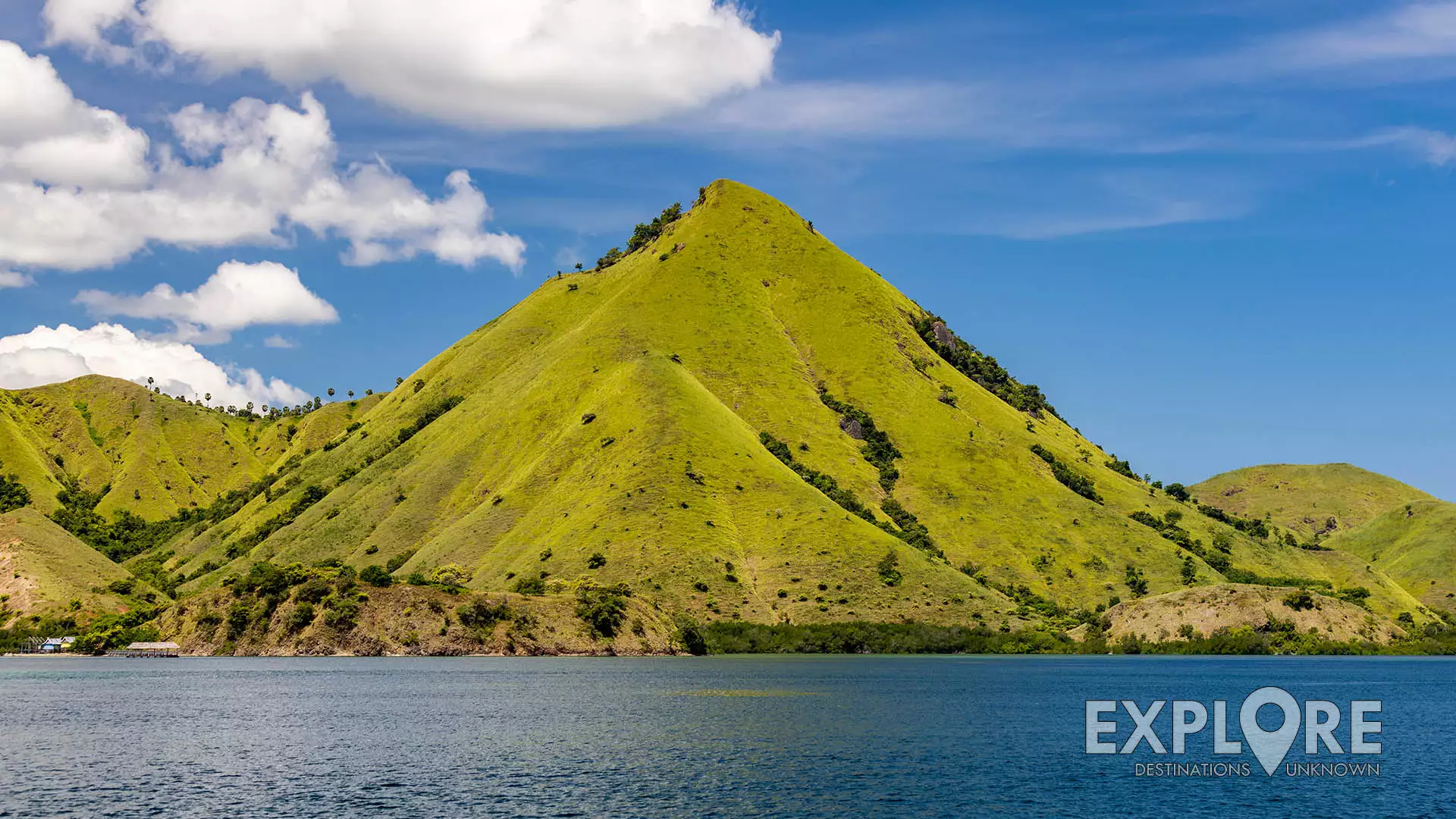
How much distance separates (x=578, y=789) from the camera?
66.9 meters

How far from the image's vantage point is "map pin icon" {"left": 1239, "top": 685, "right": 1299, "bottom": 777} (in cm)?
8375

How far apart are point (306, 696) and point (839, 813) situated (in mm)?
83712

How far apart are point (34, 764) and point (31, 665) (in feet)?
449

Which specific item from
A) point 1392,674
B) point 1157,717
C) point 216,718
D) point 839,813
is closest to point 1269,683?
point 1392,674

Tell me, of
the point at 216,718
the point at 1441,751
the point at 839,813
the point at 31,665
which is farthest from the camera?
the point at 31,665

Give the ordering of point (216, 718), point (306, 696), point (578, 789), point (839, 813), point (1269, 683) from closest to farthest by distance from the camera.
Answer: point (839, 813) → point (578, 789) → point (216, 718) → point (306, 696) → point (1269, 683)

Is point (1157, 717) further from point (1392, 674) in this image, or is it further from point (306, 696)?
point (1392, 674)

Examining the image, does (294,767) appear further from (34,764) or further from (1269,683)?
(1269,683)

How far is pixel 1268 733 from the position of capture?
323ft

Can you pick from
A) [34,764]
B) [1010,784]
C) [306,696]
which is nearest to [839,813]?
[1010,784]

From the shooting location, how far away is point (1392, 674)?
192 m

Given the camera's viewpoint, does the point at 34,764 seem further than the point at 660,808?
Yes

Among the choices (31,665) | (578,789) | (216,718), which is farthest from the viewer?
(31,665)

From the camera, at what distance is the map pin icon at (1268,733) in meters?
83.8
